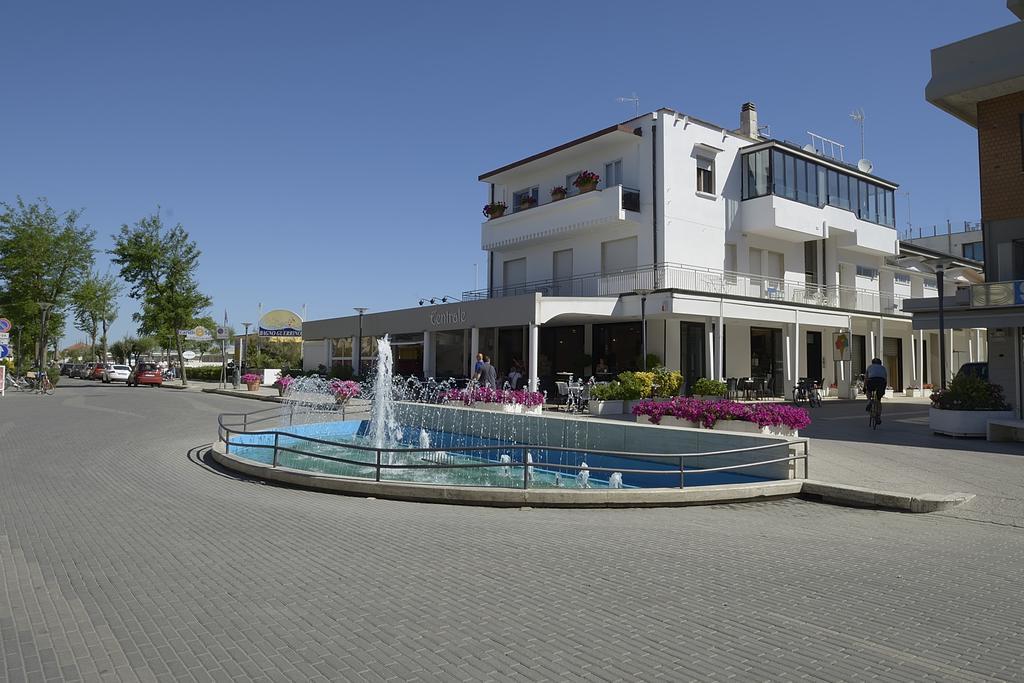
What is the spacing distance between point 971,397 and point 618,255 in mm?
14399

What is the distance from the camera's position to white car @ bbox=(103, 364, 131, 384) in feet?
180

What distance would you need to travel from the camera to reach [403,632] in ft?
14.2

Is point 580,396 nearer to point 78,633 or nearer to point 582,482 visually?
point 582,482

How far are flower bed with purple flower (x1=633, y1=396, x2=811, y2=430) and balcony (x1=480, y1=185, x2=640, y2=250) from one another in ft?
41.8

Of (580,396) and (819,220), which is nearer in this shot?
(580,396)

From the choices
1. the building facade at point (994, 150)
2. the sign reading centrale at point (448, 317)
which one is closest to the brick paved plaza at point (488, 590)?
the building facade at point (994, 150)

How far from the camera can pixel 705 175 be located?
28250mm

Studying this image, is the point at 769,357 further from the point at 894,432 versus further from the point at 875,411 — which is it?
the point at 894,432

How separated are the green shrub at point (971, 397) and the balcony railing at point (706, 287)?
9.22 m

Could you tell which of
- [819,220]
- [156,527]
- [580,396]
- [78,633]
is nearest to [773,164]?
[819,220]

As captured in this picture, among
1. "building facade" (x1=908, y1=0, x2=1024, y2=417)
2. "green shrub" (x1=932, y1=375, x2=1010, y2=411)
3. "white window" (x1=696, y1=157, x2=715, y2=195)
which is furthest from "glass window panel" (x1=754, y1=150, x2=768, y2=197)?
"green shrub" (x1=932, y1=375, x2=1010, y2=411)

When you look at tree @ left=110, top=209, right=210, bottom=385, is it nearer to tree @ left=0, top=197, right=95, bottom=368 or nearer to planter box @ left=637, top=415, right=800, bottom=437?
tree @ left=0, top=197, right=95, bottom=368

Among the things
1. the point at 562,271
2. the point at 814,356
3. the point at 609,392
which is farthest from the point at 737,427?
the point at 814,356

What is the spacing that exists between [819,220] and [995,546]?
25178 millimetres
